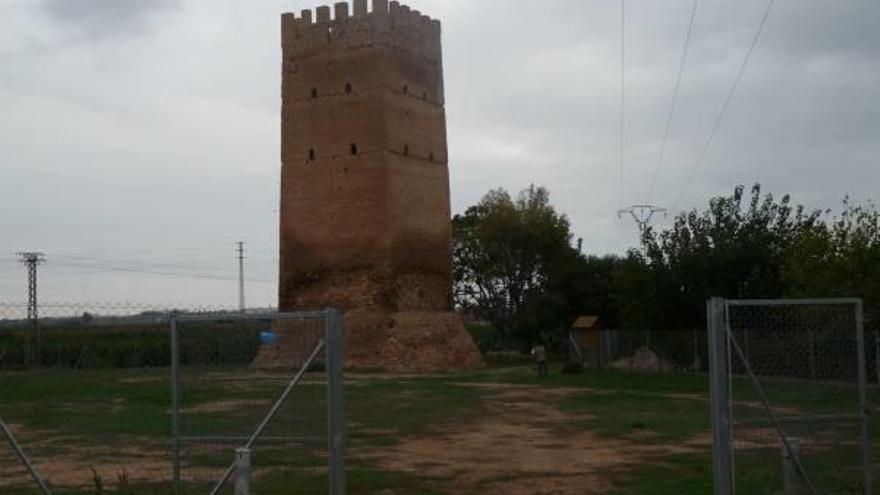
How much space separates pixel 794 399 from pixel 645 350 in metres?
25.3

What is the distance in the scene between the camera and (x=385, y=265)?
39.5 meters

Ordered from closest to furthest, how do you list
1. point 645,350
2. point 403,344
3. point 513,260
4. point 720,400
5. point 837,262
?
point 720,400, point 837,262, point 645,350, point 403,344, point 513,260

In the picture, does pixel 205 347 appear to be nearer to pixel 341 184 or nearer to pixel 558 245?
pixel 341 184

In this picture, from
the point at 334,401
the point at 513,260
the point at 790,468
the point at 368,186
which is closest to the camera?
the point at 790,468

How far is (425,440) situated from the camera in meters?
16.6

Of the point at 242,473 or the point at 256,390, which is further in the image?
the point at 256,390

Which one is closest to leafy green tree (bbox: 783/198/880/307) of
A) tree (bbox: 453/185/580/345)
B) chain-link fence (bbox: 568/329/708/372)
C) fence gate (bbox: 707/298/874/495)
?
chain-link fence (bbox: 568/329/708/372)

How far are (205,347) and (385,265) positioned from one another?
2916 cm

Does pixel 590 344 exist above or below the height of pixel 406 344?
below

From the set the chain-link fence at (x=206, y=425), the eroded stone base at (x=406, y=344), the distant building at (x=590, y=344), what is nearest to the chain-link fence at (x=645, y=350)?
the distant building at (x=590, y=344)

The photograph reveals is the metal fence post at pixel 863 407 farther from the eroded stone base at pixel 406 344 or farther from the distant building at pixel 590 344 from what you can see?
the eroded stone base at pixel 406 344

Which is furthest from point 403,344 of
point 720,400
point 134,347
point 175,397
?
point 720,400

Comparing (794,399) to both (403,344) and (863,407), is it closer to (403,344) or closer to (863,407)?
(863,407)

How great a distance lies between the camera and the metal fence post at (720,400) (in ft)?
27.2
